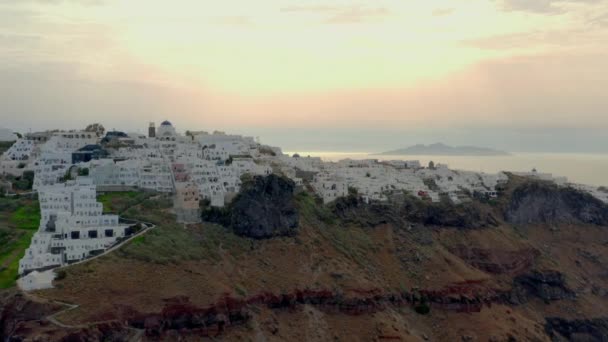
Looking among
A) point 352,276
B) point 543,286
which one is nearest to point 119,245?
point 352,276

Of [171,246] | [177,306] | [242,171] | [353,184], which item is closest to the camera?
[177,306]

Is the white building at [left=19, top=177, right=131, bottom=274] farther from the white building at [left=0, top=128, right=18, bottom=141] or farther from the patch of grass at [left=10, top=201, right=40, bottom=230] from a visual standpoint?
the white building at [left=0, top=128, right=18, bottom=141]

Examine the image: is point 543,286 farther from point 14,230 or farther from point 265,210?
point 14,230

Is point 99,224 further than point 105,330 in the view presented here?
Yes

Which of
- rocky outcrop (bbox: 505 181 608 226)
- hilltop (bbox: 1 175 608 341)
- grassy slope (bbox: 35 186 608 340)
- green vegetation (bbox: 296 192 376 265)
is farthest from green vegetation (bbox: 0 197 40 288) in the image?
rocky outcrop (bbox: 505 181 608 226)

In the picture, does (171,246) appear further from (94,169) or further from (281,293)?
(94,169)

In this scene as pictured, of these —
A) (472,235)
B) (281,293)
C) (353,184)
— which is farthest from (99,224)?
(472,235)
